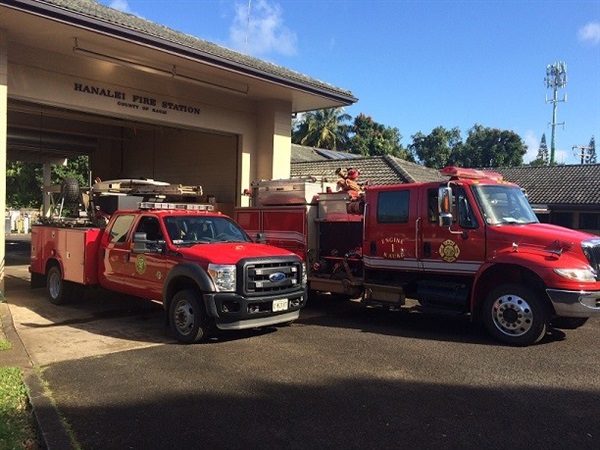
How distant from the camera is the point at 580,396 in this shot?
555 centimetres

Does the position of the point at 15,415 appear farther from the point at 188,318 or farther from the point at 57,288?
the point at 57,288

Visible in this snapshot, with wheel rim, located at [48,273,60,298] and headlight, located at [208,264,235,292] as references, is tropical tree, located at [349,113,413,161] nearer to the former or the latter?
wheel rim, located at [48,273,60,298]

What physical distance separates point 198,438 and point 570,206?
25743 millimetres

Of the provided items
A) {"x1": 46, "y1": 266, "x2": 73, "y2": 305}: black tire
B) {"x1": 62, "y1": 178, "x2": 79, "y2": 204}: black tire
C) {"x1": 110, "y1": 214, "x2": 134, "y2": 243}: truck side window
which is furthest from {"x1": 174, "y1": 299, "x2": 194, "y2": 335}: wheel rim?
{"x1": 62, "y1": 178, "x2": 79, "y2": 204}: black tire

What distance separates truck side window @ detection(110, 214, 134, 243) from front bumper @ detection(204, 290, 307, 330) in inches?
113

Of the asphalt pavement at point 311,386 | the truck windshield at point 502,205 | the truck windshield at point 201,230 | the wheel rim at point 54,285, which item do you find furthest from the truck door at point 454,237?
the wheel rim at point 54,285

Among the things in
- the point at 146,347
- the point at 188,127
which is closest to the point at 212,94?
the point at 188,127

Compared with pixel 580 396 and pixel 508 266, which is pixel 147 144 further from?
pixel 580 396

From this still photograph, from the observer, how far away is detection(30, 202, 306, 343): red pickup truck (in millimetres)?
7656

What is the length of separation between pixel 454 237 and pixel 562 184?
23.3m

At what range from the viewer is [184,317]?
7930 millimetres

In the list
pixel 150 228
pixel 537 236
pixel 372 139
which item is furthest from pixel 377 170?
pixel 372 139

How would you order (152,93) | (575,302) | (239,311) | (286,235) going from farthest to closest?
(152,93) → (286,235) → (239,311) → (575,302)

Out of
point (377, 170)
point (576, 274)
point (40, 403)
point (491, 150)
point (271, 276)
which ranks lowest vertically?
point (40, 403)
